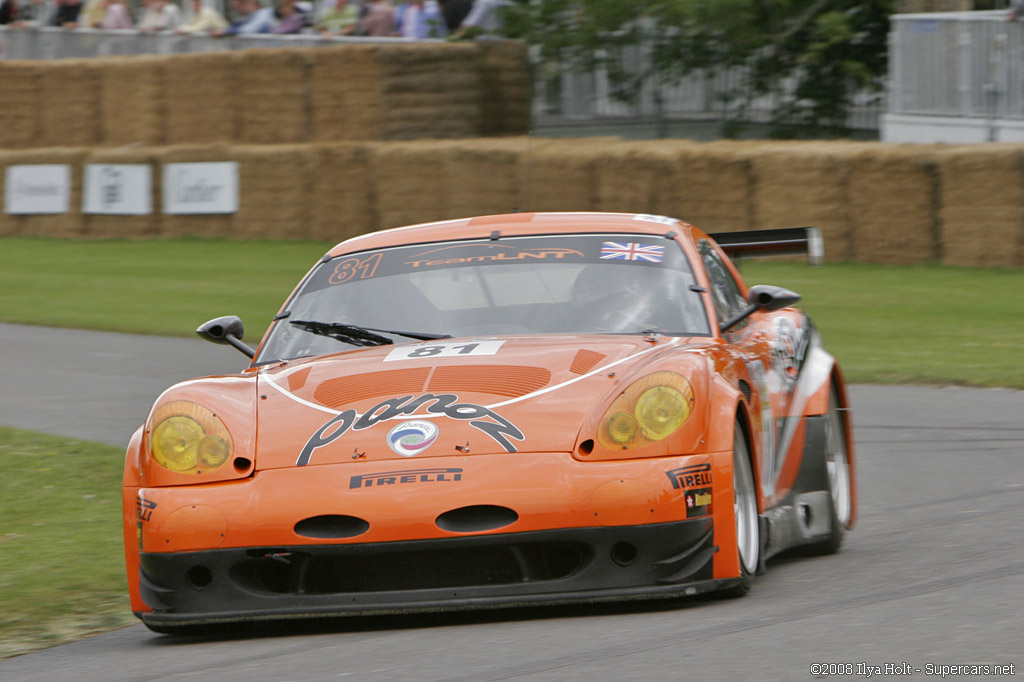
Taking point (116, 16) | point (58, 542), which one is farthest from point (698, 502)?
point (116, 16)

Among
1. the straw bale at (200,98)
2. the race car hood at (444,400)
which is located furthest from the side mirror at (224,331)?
the straw bale at (200,98)

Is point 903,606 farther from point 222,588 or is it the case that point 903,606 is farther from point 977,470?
point 977,470

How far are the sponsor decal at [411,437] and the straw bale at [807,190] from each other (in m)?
14.1

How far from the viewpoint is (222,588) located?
183 inches

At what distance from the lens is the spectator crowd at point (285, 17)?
2416 centimetres

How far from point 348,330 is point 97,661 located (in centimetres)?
155

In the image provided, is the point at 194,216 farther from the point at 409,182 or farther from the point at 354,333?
the point at 354,333

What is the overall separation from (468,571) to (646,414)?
2.14 feet

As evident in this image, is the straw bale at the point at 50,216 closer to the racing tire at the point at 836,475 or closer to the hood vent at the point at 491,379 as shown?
the racing tire at the point at 836,475

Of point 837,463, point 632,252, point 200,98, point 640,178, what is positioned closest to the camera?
point 632,252

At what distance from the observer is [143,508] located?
4816mm

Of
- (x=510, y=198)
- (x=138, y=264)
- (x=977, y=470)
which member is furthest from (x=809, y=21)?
(x=977, y=470)

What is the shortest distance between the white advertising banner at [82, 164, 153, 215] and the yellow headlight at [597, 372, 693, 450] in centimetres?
2023

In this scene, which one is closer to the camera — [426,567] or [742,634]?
[742,634]
